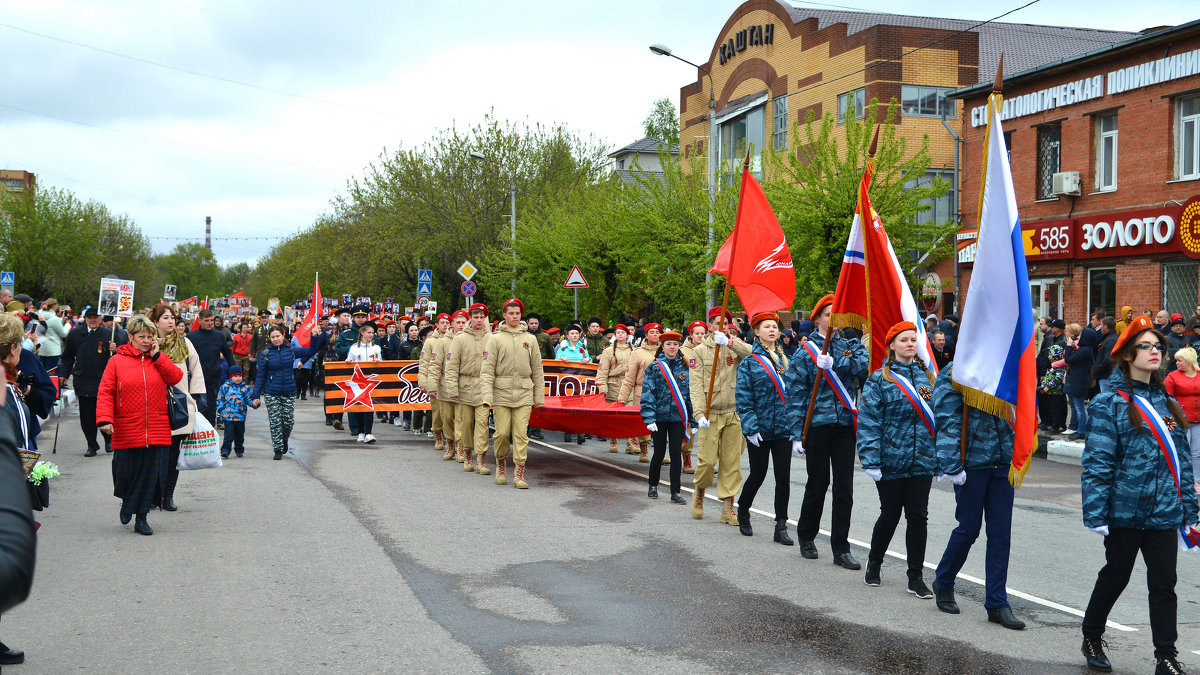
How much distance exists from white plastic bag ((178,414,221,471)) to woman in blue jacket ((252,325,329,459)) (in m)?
4.87

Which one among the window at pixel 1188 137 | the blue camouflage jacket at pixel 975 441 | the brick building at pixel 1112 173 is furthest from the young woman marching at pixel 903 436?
the window at pixel 1188 137

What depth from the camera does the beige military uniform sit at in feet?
39.7

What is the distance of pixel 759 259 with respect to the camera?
10.2m

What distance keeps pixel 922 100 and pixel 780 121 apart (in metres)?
6.46

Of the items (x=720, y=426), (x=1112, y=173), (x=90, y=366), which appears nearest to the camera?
(x=720, y=426)

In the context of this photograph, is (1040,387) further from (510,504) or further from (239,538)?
(239,538)

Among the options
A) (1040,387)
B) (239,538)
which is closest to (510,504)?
(239,538)

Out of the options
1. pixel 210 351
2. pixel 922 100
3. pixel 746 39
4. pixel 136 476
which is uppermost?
pixel 746 39

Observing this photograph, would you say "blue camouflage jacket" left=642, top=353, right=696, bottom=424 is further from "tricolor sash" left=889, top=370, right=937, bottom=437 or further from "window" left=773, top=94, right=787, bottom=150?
"window" left=773, top=94, right=787, bottom=150

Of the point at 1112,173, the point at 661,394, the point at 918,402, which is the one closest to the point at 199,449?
the point at 661,394

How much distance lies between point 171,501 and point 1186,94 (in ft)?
68.8

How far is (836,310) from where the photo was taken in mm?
8148

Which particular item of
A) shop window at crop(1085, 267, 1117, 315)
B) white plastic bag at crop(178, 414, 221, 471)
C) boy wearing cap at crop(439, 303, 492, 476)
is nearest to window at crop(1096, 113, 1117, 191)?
shop window at crop(1085, 267, 1117, 315)

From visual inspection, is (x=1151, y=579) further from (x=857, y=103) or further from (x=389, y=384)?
(x=857, y=103)
